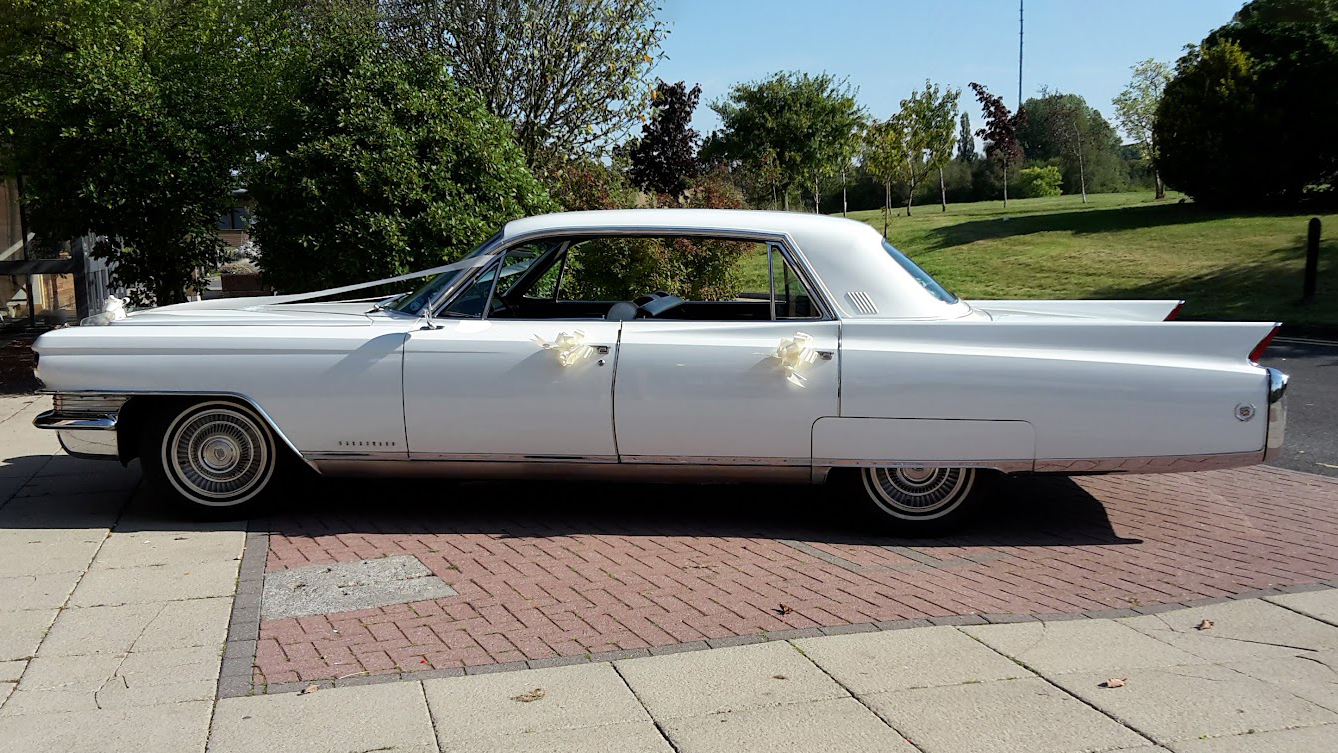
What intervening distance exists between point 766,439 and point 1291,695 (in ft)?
8.03

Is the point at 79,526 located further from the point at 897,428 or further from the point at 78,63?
the point at 78,63

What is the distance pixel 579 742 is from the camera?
3496mm

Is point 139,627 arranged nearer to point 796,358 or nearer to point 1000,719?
point 796,358

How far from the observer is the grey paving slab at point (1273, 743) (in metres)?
3.44

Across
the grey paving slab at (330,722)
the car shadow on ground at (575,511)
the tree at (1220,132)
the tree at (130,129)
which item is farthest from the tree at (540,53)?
the tree at (1220,132)

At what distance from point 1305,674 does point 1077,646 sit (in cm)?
75

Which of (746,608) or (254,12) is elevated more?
(254,12)

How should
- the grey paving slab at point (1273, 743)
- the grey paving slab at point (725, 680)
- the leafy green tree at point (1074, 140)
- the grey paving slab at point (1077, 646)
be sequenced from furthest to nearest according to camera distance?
1. the leafy green tree at point (1074, 140)
2. the grey paving slab at point (1077, 646)
3. the grey paving slab at point (725, 680)
4. the grey paving slab at point (1273, 743)

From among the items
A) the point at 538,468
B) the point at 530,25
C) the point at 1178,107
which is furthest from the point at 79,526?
the point at 1178,107

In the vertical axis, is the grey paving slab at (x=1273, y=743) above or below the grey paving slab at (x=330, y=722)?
below

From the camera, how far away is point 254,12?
1258 centimetres

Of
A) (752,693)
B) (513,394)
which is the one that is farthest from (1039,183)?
(752,693)

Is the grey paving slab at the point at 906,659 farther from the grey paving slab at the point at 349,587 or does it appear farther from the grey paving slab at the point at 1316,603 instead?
the grey paving slab at the point at 349,587

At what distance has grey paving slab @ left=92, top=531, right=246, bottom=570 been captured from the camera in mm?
5316
